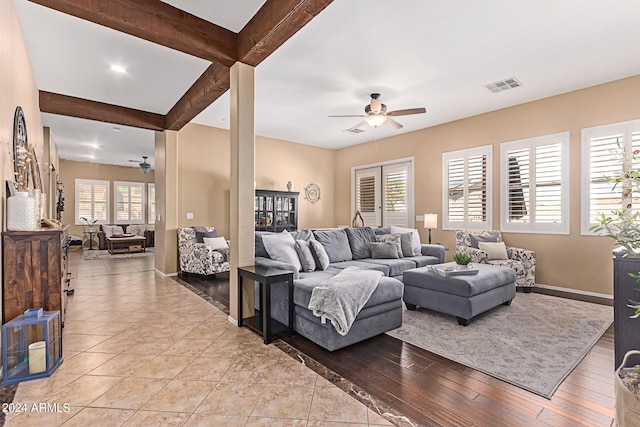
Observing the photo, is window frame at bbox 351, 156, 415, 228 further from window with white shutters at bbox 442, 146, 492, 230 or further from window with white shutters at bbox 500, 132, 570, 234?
window with white shutters at bbox 500, 132, 570, 234

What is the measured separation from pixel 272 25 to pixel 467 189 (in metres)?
4.78

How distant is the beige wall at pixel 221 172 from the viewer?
6.20 meters

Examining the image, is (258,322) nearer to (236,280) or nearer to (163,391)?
(236,280)

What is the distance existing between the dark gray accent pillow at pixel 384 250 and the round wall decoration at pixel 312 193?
11.1ft

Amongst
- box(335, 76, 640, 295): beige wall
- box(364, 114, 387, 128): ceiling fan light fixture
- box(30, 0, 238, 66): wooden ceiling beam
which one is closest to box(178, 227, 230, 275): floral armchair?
box(30, 0, 238, 66): wooden ceiling beam

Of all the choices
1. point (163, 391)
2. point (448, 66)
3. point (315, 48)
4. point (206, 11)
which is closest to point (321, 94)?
point (315, 48)

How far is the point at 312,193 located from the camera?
8289 mm

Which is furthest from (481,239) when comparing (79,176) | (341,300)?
(79,176)

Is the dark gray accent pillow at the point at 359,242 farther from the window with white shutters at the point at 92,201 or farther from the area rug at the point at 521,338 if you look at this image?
the window with white shutters at the point at 92,201

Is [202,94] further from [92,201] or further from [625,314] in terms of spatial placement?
[92,201]

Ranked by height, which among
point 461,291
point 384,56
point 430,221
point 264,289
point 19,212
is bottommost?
point 461,291

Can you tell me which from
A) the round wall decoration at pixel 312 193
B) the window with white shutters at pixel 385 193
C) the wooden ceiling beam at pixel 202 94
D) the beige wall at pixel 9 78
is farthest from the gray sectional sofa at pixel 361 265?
the round wall decoration at pixel 312 193

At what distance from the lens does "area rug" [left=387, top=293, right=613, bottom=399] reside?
2.35 metres

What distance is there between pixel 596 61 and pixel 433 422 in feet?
15.1
